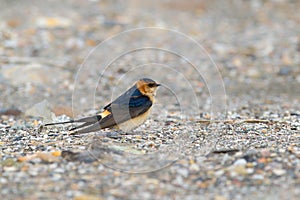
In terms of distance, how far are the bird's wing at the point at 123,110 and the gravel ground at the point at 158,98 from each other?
0.17m

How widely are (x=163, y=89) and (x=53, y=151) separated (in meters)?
4.05

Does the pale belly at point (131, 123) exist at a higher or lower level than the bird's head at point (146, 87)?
lower

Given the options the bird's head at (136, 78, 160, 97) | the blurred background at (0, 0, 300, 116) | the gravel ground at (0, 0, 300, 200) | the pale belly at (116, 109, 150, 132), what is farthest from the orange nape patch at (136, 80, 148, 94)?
the blurred background at (0, 0, 300, 116)

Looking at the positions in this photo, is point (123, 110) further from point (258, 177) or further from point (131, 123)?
point (258, 177)

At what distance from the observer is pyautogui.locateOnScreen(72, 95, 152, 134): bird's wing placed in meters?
5.59

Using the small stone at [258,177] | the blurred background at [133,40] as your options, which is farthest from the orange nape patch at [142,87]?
the small stone at [258,177]

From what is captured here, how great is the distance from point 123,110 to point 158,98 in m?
2.78

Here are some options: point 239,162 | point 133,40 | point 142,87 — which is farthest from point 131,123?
point 133,40

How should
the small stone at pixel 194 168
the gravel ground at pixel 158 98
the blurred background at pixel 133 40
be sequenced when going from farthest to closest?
1. the blurred background at pixel 133 40
2. the small stone at pixel 194 168
3. the gravel ground at pixel 158 98

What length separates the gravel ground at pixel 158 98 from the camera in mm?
4559

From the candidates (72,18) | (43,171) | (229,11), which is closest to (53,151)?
(43,171)

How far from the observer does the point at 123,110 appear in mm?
5781

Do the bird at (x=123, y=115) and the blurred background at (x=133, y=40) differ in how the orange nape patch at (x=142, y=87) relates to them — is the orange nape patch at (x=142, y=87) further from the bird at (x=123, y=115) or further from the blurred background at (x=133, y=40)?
the blurred background at (x=133, y=40)

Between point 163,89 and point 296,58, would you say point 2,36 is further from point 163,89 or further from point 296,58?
point 296,58
